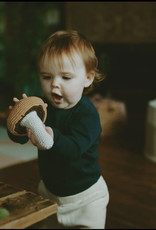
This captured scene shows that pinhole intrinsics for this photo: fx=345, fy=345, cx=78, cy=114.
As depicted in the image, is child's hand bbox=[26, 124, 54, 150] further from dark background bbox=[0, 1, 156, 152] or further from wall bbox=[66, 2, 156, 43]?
wall bbox=[66, 2, 156, 43]

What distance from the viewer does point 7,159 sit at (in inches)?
93.2

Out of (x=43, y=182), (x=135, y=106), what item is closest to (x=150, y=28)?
(x=135, y=106)

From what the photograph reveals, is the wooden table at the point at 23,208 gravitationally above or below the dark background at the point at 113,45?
above

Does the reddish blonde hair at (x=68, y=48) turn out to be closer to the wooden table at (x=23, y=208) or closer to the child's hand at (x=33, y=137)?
the child's hand at (x=33, y=137)

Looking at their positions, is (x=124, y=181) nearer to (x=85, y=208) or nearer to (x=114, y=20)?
(x=85, y=208)

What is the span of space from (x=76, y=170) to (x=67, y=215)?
125 millimetres

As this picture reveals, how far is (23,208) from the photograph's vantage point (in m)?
0.77

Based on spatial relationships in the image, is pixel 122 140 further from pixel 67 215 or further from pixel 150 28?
pixel 67 215

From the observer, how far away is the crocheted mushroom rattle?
65cm

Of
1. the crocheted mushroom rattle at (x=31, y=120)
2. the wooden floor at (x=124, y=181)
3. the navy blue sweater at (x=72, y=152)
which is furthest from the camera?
the wooden floor at (x=124, y=181)

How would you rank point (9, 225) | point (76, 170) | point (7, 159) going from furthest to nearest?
point (7, 159) < point (76, 170) < point (9, 225)

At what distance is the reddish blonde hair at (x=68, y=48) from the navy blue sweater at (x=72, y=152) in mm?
110

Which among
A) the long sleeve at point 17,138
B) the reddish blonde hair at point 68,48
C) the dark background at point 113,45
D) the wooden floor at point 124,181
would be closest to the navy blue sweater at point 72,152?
the long sleeve at point 17,138

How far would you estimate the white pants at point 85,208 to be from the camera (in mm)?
837
